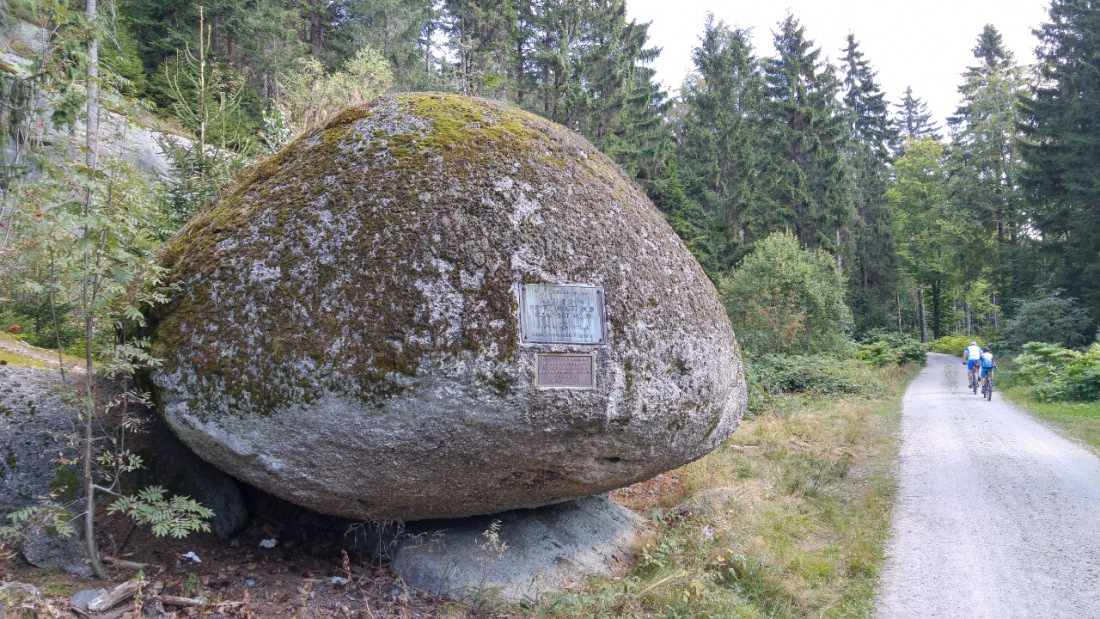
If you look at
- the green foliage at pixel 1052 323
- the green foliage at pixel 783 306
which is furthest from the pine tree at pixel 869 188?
the green foliage at pixel 783 306

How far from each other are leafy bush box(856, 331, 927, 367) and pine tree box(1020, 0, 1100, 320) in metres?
6.33

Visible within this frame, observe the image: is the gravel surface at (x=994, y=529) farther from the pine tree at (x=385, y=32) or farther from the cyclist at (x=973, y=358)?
the pine tree at (x=385, y=32)

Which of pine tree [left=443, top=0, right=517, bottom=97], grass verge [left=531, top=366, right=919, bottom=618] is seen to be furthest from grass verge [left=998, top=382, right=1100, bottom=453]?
pine tree [left=443, top=0, right=517, bottom=97]

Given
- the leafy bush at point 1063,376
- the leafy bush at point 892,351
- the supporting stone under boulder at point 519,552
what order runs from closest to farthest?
the supporting stone under boulder at point 519,552
the leafy bush at point 1063,376
the leafy bush at point 892,351

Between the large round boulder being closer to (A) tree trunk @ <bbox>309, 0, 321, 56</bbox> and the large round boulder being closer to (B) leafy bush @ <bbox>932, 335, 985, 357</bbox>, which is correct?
(A) tree trunk @ <bbox>309, 0, 321, 56</bbox>

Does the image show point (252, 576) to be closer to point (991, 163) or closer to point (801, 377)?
point (801, 377)

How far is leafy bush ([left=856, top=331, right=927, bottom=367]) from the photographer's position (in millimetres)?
26938

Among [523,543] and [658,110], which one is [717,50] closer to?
[658,110]

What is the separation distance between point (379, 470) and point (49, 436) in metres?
2.42

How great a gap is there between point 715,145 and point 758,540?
29.9 meters

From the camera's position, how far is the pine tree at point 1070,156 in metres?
24.4

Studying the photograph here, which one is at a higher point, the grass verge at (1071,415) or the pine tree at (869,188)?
the pine tree at (869,188)

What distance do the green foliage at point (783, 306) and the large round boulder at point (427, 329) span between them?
52.9ft

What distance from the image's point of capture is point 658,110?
1304 inches
